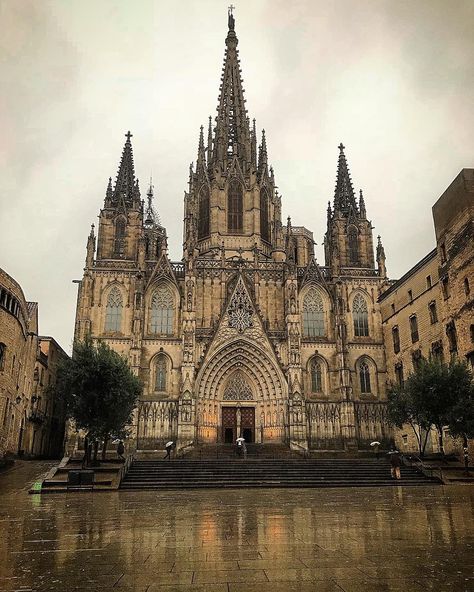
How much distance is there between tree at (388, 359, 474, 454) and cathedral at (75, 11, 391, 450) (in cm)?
1268

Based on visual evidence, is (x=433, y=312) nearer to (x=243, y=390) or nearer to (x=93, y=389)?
(x=243, y=390)

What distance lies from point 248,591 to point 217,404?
41262mm

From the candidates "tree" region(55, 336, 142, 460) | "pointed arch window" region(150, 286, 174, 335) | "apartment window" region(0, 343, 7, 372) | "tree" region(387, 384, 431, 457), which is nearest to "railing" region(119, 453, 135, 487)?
"tree" region(55, 336, 142, 460)

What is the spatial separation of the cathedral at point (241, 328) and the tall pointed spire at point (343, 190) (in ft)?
3.70

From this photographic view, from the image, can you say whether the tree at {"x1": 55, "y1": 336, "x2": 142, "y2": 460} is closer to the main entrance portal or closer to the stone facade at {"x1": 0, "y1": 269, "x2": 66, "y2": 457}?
the stone facade at {"x1": 0, "y1": 269, "x2": 66, "y2": 457}

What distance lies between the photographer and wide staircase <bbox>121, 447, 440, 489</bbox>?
26.7 metres

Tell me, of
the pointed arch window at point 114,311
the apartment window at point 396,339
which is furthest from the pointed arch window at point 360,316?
the pointed arch window at point 114,311

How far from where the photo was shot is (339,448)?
44219mm

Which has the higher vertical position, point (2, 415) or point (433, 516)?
point (2, 415)

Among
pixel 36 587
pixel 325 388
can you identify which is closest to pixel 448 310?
pixel 325 388

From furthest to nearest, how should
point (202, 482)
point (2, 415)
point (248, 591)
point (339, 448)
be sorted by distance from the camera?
point (339, 448) < point (2, 415) < point (202, 482) < point (248, 591)

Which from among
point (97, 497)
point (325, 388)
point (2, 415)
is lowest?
point (97, 497)

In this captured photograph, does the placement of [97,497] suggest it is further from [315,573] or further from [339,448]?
[339,448]

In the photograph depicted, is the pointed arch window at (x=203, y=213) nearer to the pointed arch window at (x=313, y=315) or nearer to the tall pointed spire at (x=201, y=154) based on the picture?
the tall pointed spire at (x=201, y=154)
